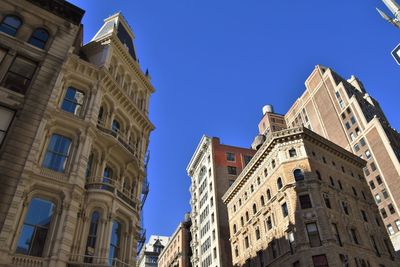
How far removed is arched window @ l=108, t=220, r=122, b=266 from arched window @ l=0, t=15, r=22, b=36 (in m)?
14.1

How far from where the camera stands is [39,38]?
22797 millimetres

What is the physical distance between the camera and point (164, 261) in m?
97.4

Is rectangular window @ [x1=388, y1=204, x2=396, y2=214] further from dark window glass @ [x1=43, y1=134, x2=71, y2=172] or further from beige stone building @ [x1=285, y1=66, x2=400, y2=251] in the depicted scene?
Answer: dark window glass @ [x1=43, y1=134, x2=71, y2=172]

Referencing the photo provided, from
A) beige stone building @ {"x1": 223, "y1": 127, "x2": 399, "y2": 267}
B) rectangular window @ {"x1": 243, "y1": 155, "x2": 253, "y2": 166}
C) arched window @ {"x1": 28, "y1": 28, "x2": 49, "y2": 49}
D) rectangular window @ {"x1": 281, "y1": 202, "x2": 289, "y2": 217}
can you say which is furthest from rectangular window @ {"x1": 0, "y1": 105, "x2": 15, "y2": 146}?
rectangular window @ {"x1": 243, "y1": 155, "x2": 253, "y2": 166}

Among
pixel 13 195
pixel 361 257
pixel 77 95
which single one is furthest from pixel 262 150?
pixel 13 195

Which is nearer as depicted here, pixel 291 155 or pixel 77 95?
pixel 77 95

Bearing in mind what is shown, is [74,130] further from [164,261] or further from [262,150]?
[164,261]

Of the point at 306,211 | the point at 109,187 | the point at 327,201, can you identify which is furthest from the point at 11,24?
the point at 327,201

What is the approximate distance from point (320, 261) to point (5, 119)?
3231cm

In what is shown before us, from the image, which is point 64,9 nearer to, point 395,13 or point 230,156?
point 395,13

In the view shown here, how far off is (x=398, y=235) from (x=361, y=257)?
34.5 meters

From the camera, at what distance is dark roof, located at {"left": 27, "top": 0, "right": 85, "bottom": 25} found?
23.6 meters

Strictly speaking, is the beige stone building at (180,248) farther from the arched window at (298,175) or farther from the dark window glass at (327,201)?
the dark window glass at (327,201)

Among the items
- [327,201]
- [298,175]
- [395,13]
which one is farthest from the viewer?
[298,175]
